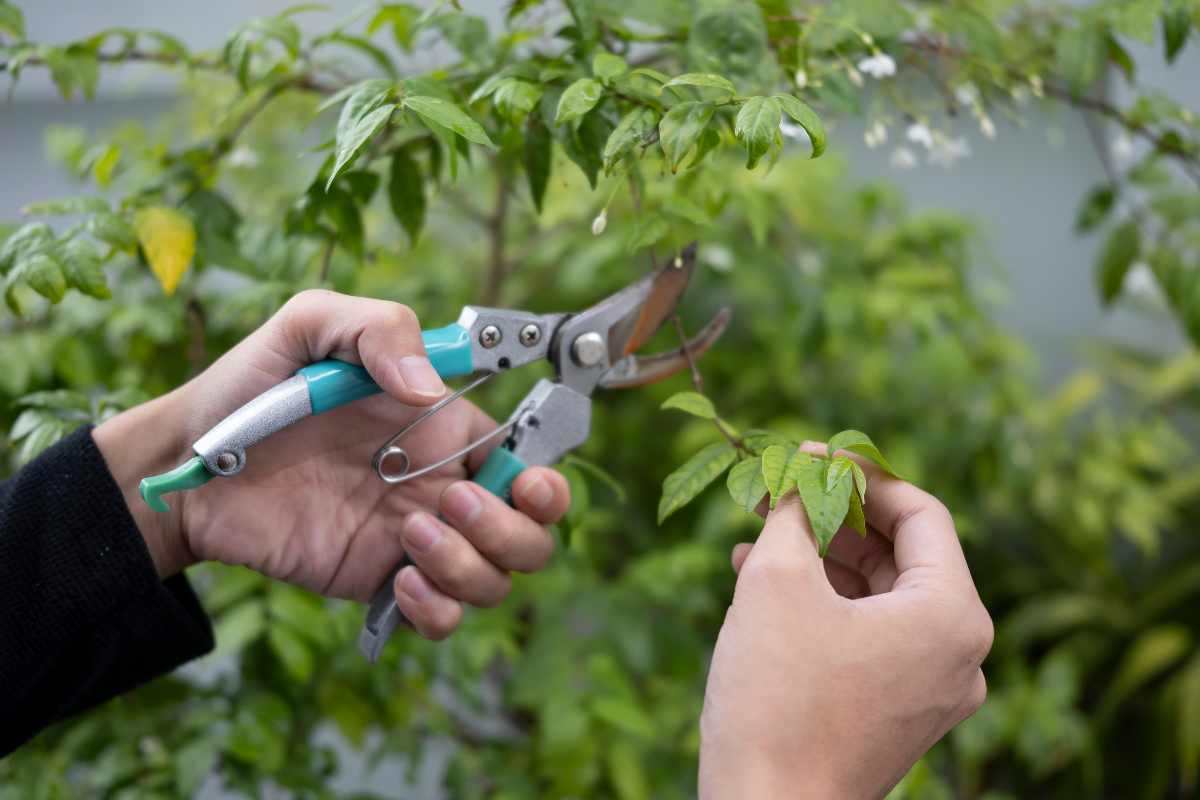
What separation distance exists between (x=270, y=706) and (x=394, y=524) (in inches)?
11.4

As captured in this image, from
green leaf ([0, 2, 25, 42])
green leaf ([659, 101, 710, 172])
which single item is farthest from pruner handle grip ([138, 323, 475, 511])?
green leaf ([0, 2, 25, 42])

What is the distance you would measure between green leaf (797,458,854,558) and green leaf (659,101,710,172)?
0.64ft

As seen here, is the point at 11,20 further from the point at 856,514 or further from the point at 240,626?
the point at 856,514

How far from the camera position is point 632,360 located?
0.85 metres

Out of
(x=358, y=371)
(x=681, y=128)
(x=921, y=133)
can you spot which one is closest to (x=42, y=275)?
(x=358, y=371)

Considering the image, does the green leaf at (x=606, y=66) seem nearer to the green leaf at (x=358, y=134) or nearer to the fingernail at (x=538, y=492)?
the green leaf at (x=358, y=134)

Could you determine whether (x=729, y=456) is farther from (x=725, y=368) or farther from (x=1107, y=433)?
(x=1107, y=433)

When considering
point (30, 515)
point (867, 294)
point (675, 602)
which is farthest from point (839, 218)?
point (30, 515)

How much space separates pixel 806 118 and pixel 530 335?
0.87 feet

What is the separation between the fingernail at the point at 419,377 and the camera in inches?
26.3

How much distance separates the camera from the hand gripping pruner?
726 millimetres

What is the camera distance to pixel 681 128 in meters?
0.62

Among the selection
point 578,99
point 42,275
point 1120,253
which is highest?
point 578,99

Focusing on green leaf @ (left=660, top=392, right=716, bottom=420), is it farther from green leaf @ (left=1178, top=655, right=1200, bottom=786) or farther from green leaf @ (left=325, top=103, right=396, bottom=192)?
→ green leaf @ (left=1178, top=655, right=1200, bottom=786)
